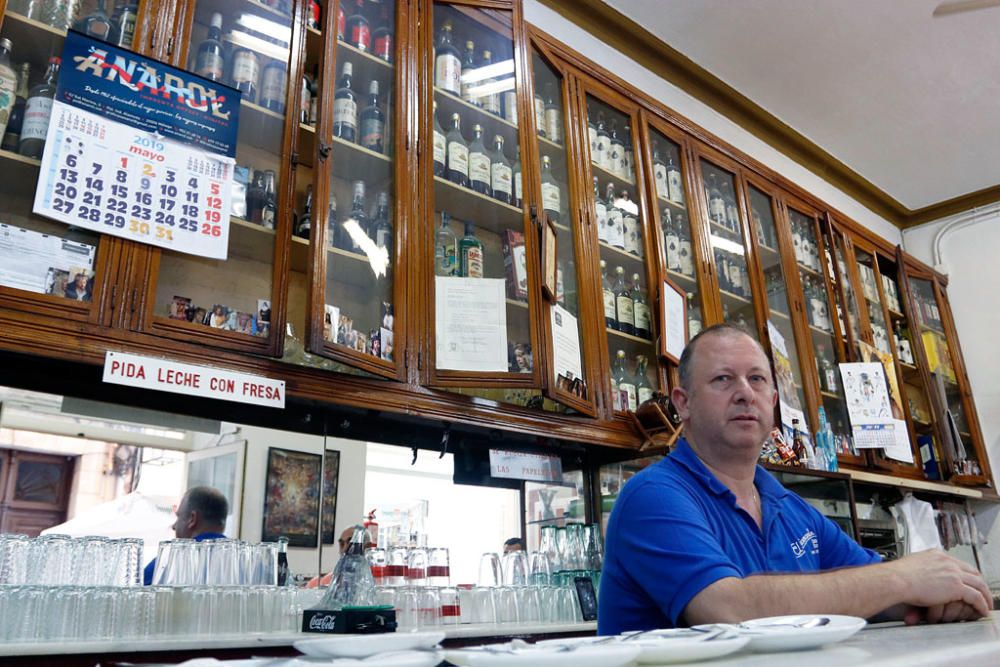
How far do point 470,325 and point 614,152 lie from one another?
150 centimetres

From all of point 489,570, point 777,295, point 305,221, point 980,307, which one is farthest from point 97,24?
point 980,307

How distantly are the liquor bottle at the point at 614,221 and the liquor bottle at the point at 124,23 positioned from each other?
2010 millimetres

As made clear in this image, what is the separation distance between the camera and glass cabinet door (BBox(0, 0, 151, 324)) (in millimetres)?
1744

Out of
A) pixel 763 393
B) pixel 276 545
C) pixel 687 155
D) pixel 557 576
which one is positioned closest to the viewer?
pixel 763 393

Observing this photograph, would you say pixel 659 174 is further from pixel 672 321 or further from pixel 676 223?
pixel 672 321

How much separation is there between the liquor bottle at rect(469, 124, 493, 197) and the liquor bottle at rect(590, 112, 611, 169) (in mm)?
719

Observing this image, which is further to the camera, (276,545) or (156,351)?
(276,545)

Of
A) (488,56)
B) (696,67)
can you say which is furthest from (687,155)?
(488,56)

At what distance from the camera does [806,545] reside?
1.71 metres

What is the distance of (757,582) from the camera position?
4.14 feet

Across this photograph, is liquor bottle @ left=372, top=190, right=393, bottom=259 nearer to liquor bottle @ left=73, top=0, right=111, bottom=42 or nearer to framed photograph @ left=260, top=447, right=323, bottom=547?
framed photograph @ left=260, top=447, right=323, bottom=547

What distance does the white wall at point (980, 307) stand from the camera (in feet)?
17.8

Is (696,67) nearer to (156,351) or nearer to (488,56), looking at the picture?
(488,56)

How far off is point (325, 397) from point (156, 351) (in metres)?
0.47
